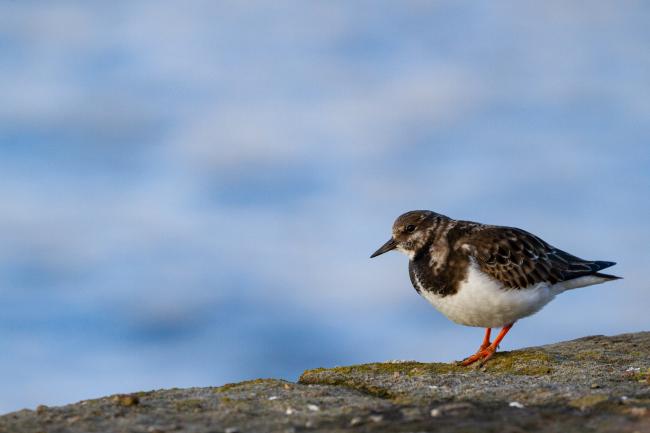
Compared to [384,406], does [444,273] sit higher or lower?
higher

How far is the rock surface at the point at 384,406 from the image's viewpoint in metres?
6.11

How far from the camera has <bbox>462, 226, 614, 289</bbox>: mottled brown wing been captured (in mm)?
Answer: 11922

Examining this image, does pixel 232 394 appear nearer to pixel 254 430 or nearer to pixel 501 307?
pixel 254 430

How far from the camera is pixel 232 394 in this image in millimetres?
7637

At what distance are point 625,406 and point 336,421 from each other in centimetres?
216

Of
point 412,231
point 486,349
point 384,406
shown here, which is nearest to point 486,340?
point 486,349

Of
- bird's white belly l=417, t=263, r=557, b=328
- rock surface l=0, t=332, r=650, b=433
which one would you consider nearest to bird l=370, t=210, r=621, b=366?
bird's white belly l=417, t=263, r=557, b=328

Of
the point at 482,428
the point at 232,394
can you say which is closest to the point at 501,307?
the point at 232,394

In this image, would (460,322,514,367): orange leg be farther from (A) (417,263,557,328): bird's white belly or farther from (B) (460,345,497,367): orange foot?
(A) (417,263,557,328): bird's white belly

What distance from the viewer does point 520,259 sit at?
12188mm

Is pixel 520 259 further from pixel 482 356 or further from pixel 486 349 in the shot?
pixel 482 356

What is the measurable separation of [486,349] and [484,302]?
0.62m

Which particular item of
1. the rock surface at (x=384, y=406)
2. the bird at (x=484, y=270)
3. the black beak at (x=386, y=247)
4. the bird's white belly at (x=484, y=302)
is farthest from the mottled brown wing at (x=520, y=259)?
the rock surface at (x=384, y=406)

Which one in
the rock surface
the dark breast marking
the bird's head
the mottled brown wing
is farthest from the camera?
the bird's head
